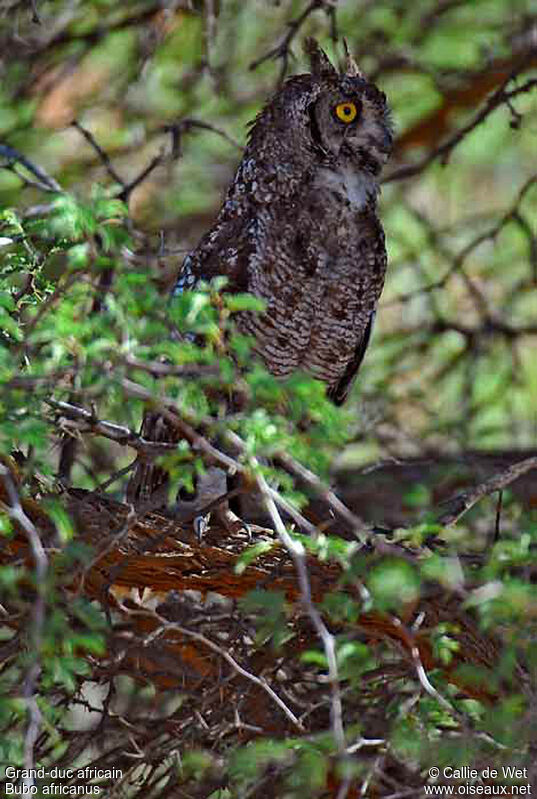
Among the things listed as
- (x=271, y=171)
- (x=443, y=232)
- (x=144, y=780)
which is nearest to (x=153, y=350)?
(x=144, y=780)

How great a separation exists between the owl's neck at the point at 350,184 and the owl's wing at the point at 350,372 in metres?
0.34

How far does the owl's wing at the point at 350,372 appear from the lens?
4.03 meters

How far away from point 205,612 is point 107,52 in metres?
3.15

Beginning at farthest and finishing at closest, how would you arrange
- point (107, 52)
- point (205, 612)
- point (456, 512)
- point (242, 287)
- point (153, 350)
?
point (107, 52) < point (242, 287) < point (205, 612) < point (456, 512) < point (153, 350)

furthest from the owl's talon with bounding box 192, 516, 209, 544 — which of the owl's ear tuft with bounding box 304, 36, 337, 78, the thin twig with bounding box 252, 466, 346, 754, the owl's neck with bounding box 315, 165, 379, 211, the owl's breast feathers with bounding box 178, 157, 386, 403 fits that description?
the owl's ear tuft with bounding box 304, 36, 337, 78

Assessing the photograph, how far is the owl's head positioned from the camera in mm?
3838

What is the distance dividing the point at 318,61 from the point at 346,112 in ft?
0.80

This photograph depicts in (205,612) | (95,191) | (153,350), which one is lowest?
(205,612)

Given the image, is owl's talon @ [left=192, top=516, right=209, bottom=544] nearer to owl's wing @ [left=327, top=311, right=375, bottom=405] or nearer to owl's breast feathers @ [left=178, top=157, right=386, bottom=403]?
owl's breast feathers @ [left=178, top=157, right=386, bottom=403]

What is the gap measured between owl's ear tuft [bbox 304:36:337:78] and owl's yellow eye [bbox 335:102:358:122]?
11cm

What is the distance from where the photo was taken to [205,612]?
118 inches

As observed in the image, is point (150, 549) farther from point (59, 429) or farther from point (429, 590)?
point (429, 590)

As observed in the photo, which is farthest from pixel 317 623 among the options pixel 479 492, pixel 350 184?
pixel 350 184

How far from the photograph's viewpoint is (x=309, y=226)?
3.76m
